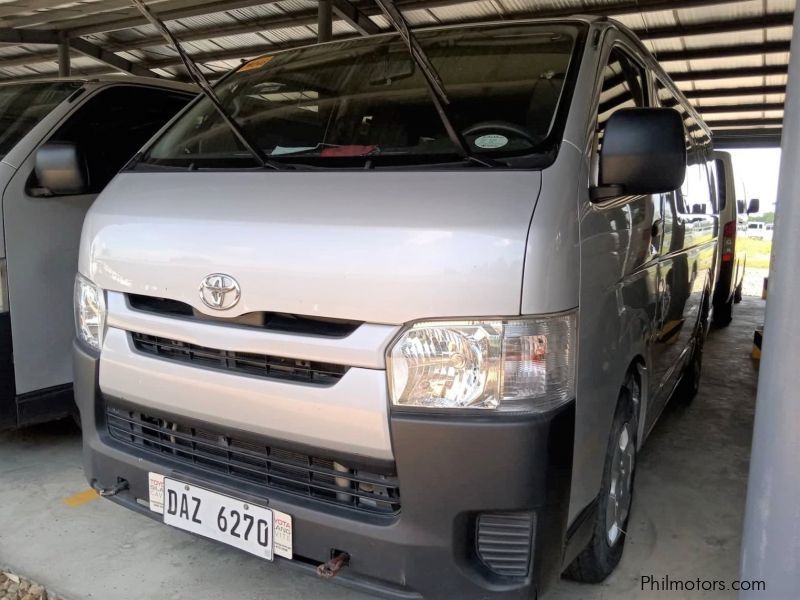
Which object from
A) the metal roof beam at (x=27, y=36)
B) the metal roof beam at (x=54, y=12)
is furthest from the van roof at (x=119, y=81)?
the metal roof beam at (x=27, y=36)

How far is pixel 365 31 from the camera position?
9.41 meters

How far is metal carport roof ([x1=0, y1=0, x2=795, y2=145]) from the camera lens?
314 inches

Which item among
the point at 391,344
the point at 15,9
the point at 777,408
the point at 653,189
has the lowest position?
the point at 777,408

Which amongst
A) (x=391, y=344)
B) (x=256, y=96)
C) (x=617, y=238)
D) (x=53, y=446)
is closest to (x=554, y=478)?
(x=391, y=344)

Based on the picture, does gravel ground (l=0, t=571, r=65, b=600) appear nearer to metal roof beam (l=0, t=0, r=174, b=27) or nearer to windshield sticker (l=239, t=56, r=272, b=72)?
windshield sticker (l=239, t=56, r=272, b=72)

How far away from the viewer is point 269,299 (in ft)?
6.13

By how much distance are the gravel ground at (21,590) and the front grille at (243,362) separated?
99 cm

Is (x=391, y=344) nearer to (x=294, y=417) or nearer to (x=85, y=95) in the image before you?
(x=294, y=417)

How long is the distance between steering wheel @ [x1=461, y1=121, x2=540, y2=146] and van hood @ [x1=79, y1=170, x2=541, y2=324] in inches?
12.5

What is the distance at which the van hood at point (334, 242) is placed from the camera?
168 cm

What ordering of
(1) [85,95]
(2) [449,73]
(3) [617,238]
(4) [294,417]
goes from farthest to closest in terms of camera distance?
(1) [85,95]
(2) [449,73]
(3) [617,238]
(4) [294,417]

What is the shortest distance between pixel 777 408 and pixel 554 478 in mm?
644

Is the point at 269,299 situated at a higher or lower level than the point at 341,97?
lower

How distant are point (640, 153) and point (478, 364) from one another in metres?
0.80
